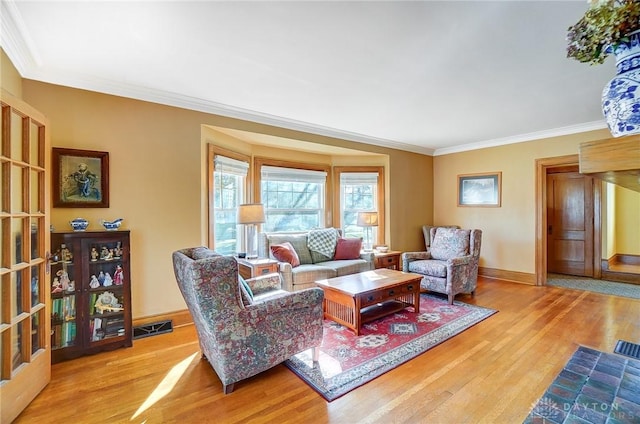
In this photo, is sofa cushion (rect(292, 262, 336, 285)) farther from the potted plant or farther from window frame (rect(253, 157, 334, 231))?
the potted plant

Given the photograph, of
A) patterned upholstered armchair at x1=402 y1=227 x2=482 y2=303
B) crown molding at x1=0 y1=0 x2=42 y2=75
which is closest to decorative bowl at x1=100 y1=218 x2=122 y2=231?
crown molding at x1=0 y1=0 x2=42 y2=75

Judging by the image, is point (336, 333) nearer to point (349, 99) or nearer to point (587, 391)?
point (587, 391)

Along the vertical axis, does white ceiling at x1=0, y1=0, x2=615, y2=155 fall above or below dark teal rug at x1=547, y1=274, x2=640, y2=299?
above

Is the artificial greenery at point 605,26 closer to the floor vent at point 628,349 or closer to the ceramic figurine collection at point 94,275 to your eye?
the floor vent at point 628,349

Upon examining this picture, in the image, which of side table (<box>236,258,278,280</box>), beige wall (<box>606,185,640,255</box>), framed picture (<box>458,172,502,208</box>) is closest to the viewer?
side table (<box>236,258,278,280</box>)

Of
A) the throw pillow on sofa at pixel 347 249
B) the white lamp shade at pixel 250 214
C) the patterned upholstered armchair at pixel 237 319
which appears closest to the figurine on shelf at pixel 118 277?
the patterned upholstered armchair at pixel 237 319

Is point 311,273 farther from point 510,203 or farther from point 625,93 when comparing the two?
point 510,203

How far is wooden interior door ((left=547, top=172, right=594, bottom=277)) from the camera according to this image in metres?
5.33

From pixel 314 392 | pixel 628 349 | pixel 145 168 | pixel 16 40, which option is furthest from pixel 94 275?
pixel 628 349

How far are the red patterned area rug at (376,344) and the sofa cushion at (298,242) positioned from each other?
1.28 m

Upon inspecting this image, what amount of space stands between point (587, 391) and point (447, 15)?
265 centimetres

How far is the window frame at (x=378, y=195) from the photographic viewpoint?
535cm

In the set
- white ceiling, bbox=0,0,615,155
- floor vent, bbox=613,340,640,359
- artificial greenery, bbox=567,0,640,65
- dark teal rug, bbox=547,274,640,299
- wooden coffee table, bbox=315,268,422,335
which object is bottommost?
floor vent, bbox=613,340,640,359

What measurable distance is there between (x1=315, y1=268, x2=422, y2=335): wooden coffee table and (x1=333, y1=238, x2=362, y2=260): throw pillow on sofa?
2.98 feet
